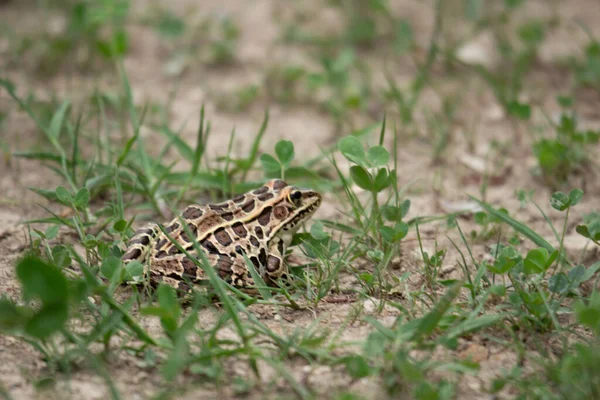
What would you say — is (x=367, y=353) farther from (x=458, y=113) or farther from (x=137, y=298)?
(x=458, y=113)

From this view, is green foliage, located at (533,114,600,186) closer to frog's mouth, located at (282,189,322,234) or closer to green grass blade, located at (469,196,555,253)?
green grass blade, located at (469,196,555,253)

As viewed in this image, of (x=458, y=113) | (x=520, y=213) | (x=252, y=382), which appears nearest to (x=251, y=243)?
(x=252, y=382)

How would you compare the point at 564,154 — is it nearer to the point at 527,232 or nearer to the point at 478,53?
the point at 527,232

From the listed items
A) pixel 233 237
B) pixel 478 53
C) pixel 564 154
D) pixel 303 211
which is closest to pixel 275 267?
pixel 233 237

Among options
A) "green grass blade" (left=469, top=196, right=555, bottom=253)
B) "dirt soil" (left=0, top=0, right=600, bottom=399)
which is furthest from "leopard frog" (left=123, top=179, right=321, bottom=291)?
"green grass blade" (left=469, top=196, right=555, bottom=253)

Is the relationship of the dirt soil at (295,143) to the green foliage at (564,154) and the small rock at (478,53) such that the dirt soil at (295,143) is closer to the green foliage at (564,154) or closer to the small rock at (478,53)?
the green foliage at (564,154)

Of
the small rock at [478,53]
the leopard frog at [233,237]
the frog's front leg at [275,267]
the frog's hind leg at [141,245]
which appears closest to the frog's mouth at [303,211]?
the leopard frog at [233,237]

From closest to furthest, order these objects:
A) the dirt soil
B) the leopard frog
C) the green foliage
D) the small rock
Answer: the dirt soil
the leopard frog
the green foliage
the small rock
